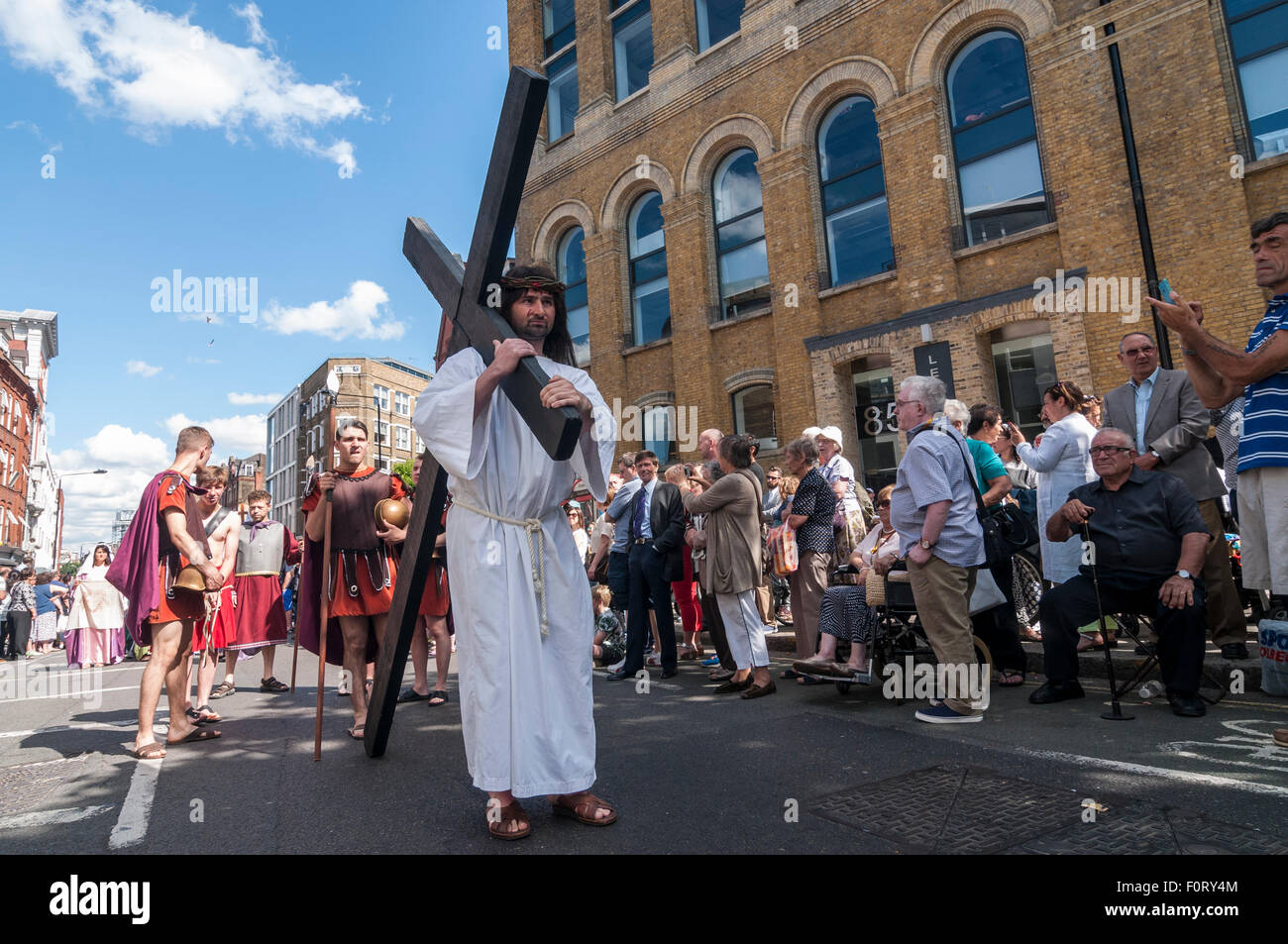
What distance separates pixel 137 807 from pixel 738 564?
4.19 metres

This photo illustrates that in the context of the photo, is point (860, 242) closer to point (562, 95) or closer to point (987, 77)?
point (987, 77)

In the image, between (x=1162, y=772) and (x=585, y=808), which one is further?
(x=1162, y=772)

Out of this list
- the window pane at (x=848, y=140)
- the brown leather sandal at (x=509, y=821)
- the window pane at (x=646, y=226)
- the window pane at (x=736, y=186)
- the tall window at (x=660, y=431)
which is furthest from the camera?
the window pane at (x=646, y=226)

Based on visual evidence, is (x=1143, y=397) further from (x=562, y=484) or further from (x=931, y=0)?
(x=931, y=0)

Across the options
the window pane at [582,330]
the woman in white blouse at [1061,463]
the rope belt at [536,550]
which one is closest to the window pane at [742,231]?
the window pane at [582,330]

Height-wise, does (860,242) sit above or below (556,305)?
above

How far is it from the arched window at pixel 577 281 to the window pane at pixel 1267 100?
13489 mm

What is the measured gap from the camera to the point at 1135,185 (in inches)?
418

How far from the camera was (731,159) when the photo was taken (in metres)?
16.1

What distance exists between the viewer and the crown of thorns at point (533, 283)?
3371mm

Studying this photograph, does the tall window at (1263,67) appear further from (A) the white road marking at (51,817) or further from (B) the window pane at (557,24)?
(B) the window pane at (557,24)

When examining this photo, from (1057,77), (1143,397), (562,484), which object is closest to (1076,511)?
(1143,397)

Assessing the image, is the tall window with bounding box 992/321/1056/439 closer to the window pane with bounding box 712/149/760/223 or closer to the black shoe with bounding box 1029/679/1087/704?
the window pane with bounding box 712/149/760/223

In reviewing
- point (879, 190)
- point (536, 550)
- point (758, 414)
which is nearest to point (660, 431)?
point (758, 414)
